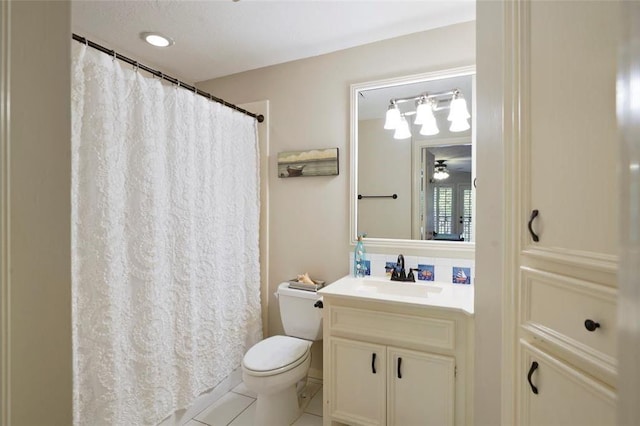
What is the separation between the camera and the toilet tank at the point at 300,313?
1997mm

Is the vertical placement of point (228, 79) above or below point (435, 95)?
above

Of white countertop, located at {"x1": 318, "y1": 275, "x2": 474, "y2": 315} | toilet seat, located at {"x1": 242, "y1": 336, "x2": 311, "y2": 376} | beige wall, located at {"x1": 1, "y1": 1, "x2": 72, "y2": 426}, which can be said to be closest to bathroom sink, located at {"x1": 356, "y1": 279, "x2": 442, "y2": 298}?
white countertop, located at {"x1": 318, "y1": 275, "x2": 474, "y2": 315}

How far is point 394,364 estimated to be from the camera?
153 cm

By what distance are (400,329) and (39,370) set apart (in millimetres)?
1413

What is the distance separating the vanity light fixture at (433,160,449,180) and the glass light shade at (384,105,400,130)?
385 millimetres

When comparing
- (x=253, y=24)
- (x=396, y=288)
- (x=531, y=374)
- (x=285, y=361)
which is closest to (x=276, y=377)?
(x=285, y=361)

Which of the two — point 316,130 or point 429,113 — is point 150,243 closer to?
point 316,130

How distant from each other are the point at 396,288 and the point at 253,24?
1.82 meters

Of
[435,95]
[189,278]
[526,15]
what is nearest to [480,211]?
[526,15]

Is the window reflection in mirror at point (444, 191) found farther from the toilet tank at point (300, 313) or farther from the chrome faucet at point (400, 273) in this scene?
the toilet tank at point (300, 313)

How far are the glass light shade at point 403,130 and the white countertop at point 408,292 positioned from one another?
0.96m

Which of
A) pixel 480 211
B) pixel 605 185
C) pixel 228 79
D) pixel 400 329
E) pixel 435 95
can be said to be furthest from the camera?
pixel 228 79

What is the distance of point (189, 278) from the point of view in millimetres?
1781

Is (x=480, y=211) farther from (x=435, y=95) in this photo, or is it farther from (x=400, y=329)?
(x=435, y=95)
